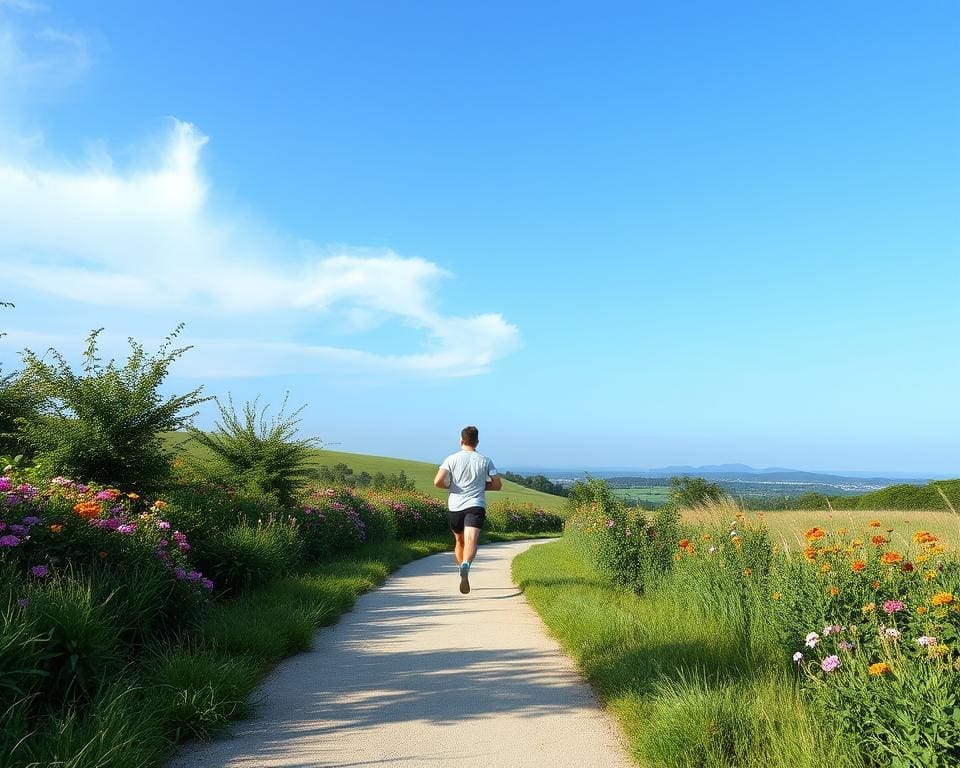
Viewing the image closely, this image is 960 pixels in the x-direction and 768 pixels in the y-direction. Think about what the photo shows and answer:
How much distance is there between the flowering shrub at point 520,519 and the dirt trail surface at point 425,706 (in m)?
24.8

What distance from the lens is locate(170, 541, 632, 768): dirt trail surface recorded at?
3.78 meters

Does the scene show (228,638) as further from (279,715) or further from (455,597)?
(455,597)

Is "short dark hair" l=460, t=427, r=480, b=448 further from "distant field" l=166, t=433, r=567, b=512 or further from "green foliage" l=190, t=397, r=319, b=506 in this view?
"distant field" l=166, t=433, r=567, b=512

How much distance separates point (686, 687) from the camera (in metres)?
4.11

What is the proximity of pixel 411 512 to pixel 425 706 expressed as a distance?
55.9 feet

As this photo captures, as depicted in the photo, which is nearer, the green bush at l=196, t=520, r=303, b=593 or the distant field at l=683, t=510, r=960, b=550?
the distant field at l=683, t=510, r=960, b=550

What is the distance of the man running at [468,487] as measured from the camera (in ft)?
30.2

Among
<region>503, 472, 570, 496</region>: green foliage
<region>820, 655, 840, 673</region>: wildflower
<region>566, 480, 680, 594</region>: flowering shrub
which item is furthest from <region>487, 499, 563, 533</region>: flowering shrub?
<region>503, 472, 570, 496</region>: green foliage

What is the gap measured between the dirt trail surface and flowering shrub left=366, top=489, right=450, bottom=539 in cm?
1177

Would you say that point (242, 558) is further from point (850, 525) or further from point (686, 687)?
point (850, 525)

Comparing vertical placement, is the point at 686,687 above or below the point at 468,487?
below

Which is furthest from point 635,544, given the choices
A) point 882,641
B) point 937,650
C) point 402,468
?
point 402,468

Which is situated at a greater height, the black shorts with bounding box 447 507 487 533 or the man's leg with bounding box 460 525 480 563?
the black shorts with bounding box 447 507 487 533

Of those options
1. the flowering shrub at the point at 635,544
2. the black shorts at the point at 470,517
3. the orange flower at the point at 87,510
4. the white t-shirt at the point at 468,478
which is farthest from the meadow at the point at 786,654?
the orange flower at the point at 87,510
